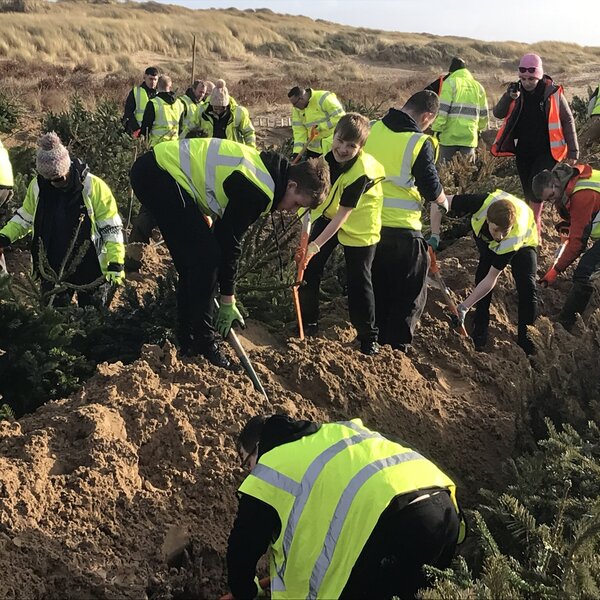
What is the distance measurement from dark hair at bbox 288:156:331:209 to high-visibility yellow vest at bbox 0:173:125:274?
5.33 ft

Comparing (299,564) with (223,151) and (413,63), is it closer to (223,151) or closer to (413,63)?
(223,151)

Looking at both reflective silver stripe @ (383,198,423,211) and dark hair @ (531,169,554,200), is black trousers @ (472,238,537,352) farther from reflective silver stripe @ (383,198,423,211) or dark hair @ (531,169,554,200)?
reflective silver stripe @ (383,198,423,211)

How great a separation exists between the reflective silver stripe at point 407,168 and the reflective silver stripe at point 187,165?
153 centimetres

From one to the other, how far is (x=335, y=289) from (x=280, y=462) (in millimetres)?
4244

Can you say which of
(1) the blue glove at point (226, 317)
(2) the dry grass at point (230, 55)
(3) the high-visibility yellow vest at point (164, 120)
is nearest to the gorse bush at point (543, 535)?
(1) the blue glove at point (226, 317)

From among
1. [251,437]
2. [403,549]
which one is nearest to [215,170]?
[251,437]

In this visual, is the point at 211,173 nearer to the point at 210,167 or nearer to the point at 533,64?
the point at 210,167

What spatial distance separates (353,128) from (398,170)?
573 mm

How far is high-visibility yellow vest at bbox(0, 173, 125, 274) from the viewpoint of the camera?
4.83 m

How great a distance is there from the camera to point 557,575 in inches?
111

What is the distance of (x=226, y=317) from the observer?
4.16 meters

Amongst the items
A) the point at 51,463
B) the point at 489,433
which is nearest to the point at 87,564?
the point at 51,463

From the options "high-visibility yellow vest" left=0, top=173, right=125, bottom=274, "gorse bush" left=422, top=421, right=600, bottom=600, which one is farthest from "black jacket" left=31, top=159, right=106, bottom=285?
"gorse bush" left=422, top=421, right=600, bottom=600

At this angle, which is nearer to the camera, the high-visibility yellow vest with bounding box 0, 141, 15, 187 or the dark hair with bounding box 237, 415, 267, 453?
the dark hair with bounding box 237, 415, 267, 453
